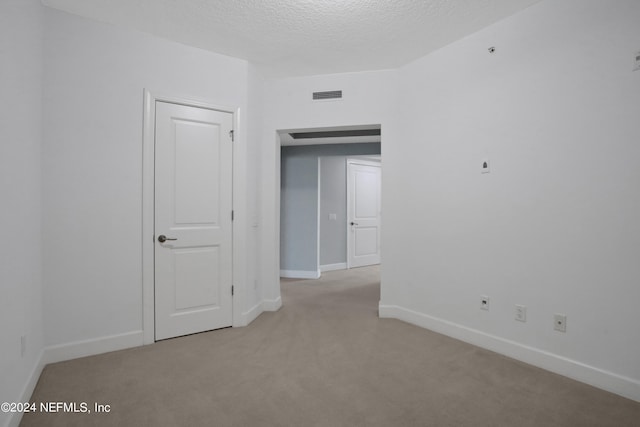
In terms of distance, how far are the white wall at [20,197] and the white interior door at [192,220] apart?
845 mm

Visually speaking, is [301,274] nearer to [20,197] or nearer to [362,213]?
[362,213]

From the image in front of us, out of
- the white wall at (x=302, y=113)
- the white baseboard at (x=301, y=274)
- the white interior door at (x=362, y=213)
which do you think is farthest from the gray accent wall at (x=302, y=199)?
the white wall at (x=302, y=113)

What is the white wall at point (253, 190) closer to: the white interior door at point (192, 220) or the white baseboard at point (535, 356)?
the white interior door at point (192, 220)

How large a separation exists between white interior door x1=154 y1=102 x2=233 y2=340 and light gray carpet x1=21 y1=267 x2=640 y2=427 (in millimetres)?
281

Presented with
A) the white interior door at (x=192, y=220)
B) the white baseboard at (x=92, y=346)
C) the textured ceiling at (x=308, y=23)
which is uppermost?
the textured ceiling at (x=308, y=23)

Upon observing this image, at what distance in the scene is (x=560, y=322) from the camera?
2.37 meters

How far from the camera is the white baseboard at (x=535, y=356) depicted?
207cm

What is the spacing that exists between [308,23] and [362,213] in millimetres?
4890

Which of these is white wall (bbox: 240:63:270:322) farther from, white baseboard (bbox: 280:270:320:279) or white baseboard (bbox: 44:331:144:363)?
white baseboard (bbox: 280:270:320:279)

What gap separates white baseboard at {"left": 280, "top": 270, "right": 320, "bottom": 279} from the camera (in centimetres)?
608

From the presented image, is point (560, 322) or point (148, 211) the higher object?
point (148, 211)

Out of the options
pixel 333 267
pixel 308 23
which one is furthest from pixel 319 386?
pixel 333 267

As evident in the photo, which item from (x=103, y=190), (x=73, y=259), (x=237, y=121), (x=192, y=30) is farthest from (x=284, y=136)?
(x=73, y=259)

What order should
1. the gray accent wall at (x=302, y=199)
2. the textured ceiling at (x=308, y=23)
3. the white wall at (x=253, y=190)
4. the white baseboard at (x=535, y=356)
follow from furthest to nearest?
the gray accent wall at (x=302, y=199) < the white wall at (x=253, y=190) < the textured ceiling at (x=308, y=23) < the white baseboard at (x=535, y=356)
